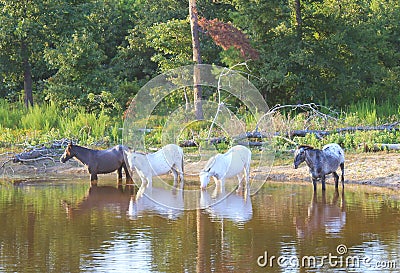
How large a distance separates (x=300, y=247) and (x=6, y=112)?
16.1 meters

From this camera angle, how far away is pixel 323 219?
13516 mm

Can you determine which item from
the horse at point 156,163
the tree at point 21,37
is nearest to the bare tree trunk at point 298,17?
the tree at point 21,37

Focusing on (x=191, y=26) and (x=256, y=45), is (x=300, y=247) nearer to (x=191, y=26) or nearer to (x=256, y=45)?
(x=191, y=26)

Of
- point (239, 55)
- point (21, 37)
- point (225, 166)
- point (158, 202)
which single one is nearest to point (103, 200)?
point (158, 202)

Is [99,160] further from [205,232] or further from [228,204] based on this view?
[205,232]

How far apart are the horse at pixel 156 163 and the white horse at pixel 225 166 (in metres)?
1.36

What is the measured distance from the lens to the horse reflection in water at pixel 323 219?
492 inches

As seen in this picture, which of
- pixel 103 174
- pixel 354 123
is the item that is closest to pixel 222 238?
pixel 103 174

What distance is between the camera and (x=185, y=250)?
11.3m

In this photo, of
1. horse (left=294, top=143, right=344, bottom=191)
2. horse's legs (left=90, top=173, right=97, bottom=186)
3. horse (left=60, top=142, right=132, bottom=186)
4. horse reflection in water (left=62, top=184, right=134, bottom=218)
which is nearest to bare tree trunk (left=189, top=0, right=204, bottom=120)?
horse (left=60, top=142, right=132, bottom=186)

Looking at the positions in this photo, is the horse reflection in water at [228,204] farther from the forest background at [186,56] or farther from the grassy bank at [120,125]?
the forest background at [186,56]

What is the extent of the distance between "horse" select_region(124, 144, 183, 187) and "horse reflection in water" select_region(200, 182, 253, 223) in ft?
5.23

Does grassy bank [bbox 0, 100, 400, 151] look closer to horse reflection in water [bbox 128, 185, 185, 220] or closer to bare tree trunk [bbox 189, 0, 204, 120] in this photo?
bare tree trunk [bbox 189, 0, 204, 120]

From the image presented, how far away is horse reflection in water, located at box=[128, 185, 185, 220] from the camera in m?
14.5
